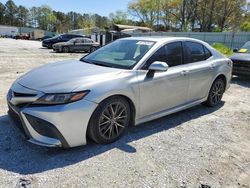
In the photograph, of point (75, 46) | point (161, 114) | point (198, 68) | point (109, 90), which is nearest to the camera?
point (109, 90)

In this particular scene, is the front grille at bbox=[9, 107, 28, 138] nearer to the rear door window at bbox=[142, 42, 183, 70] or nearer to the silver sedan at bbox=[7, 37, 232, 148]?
the silver sedan at bbox=[7, 37, 232, 148]

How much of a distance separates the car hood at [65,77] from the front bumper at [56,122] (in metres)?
0.25

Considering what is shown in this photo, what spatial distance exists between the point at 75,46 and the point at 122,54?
17.5 m

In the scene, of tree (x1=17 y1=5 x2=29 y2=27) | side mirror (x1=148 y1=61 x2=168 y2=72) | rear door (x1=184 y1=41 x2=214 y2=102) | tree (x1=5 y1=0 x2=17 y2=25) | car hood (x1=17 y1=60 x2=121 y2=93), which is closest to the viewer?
car hood (x1=17 y1=60 x2=121 y2=93)

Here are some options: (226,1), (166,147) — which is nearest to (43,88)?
(166,147)

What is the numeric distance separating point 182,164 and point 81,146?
138 cm

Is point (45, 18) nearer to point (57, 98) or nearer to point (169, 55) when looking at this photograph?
point (169, 55)

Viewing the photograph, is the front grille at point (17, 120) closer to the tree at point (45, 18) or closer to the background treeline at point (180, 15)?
the background treeline at point (180, 15)

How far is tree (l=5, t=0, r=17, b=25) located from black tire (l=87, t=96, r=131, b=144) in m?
116

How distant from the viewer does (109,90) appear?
3605 mm

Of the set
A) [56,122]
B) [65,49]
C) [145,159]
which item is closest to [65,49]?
[65,49]

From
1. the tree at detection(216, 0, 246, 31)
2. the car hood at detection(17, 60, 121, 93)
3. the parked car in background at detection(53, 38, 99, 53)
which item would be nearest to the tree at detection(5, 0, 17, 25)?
the tree at detection(216, 0, 246, 31)

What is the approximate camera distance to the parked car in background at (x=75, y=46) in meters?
20.7

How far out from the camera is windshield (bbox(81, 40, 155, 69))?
4.22 m
